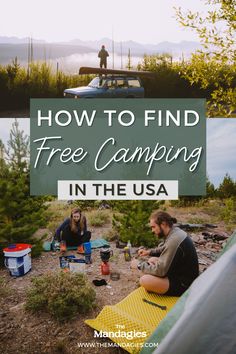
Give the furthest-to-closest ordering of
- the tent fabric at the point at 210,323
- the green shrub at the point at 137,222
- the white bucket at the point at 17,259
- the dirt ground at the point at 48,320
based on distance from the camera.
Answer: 1. the green shrub at the point at 137,222
2. the white bucket at the point at 17,259
3. the dirt ground at the point at 48,320
4. the tent fabric at the point at 210,323

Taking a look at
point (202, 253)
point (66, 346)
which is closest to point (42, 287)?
point (66, 346)

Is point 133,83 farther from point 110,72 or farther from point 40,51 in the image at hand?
point 40,51

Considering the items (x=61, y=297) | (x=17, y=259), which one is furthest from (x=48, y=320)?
(x=17, y=259)

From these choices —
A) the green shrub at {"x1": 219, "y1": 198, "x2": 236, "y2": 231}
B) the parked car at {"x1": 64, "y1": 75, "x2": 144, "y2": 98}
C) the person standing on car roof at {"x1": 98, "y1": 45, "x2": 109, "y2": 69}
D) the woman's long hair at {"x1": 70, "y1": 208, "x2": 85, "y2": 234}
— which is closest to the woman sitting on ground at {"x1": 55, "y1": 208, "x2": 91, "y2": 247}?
the woman's long hair at {"x1": 70, "y1": 208, "x2": 85, "y2": 234}

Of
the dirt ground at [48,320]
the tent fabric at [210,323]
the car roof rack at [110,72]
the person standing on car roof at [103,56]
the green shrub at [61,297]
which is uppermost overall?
the person standing on car roof at [103,56]

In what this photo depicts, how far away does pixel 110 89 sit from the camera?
4.81 metres

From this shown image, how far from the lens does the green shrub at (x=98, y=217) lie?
7005mm

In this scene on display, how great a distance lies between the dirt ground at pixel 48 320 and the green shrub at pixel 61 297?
0.08m

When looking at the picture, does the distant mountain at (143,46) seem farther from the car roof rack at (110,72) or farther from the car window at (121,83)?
the car window at (121,83)

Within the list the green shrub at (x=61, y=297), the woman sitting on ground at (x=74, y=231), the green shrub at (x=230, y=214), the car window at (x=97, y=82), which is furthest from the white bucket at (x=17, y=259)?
the green shrub at (x=230, y=214)

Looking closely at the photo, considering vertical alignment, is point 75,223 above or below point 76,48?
below

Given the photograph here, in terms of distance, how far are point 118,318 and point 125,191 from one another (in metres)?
1.81

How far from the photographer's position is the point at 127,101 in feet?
15.6

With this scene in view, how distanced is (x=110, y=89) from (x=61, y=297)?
2.38 metres
